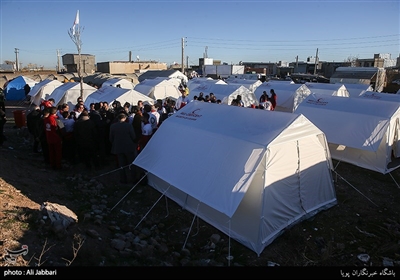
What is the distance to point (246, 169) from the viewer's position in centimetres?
499

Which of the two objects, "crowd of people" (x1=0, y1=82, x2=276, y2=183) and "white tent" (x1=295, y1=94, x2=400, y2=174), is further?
"white tent" (x1=295, y1=94, x2=400, y2=174)

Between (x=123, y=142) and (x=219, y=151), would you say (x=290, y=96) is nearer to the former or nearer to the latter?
(x=123, y=142)

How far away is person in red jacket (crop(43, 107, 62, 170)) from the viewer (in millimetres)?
7520

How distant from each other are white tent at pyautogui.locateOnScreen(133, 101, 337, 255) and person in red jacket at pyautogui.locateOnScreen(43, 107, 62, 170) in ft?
8.44

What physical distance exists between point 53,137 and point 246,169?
539 centimetres

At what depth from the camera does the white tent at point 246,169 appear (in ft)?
16.5

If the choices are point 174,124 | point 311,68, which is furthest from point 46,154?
point 311,68

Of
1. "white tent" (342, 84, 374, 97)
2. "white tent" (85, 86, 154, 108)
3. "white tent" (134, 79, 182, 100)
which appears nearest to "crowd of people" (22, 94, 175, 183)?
"white tent" (85, 86, 154, 108)

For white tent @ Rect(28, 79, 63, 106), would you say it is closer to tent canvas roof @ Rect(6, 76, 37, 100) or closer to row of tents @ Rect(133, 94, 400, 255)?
tent canvas roof @ Rect(6, 76, 37, 100)

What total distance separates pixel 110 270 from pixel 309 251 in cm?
360

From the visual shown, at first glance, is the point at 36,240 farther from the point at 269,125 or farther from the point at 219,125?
the point at 269,125

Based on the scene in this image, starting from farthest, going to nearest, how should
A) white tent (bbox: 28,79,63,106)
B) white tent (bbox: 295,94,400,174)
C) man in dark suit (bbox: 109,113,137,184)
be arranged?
white tent (bbox: 28,79,63,106)
white tent (bbox: 295,94,400,174)
man in dark suit (bbox: 109,113,137,184)

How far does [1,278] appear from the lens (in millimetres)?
2814

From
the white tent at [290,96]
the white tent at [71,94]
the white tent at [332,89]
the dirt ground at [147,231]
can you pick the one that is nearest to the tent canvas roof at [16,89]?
the white tent at [71,94]
